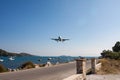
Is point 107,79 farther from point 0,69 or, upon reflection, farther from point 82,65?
point 0,69

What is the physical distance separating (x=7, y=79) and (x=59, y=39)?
1993cm

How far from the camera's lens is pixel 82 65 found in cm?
1466

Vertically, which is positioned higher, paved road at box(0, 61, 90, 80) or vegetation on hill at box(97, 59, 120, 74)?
vegetation on hill at box(97, 59, 120, 74)

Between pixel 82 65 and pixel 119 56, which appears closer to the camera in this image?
pixel 82 65

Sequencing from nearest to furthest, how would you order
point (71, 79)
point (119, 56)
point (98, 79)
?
point (71, 79), point (98, 79), point (119, 56)

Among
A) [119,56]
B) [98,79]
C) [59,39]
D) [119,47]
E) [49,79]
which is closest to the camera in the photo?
[98,79]

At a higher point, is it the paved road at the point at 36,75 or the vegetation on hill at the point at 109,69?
the vegetation on hill at the point at 109,69

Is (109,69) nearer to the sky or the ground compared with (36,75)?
nearer to the sky

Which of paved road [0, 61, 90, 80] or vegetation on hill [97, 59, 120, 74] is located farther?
vegetation on hill [97, 59, 120, 74]

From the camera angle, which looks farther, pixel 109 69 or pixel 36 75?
pixel 109 69

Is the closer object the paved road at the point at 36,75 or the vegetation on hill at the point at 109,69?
the paved road at the point at 36,75

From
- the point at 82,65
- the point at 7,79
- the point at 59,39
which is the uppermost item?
the point at 59,39

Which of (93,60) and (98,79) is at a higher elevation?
(93,60)

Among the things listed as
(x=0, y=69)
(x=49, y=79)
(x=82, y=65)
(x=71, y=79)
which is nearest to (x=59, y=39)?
(x=0, y=69)
